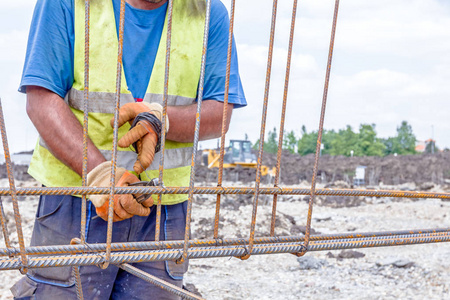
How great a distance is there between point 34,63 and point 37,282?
73 centimetres

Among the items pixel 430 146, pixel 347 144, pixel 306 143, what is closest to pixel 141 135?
pixel 347 144

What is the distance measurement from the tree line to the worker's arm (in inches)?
1546

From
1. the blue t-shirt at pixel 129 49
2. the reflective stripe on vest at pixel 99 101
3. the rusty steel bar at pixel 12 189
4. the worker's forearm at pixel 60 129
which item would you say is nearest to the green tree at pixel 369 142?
the blue t-shirt at pixel 129 49

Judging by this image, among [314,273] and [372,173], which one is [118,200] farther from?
[372,173]

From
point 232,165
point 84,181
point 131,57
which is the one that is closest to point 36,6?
point 131,57

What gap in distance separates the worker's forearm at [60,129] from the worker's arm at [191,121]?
0.90 ft

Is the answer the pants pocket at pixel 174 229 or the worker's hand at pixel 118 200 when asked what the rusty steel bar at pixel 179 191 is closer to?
the worker's hand at pixel 118 200

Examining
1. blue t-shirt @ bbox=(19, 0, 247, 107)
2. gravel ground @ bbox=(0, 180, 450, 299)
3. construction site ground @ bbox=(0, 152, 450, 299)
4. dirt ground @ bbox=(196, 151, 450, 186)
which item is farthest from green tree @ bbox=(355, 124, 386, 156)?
blue t-shirt @ bbox=(19, 0, 247, 107)

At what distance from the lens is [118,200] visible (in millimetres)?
1388

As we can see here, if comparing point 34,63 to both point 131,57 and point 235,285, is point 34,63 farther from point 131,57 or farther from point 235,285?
point 235,285

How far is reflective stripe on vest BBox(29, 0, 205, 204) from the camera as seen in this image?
1.70 m

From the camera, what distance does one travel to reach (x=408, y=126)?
50906 millimetres

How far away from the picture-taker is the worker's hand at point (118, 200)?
1.39 meters

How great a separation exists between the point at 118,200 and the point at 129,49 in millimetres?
620
